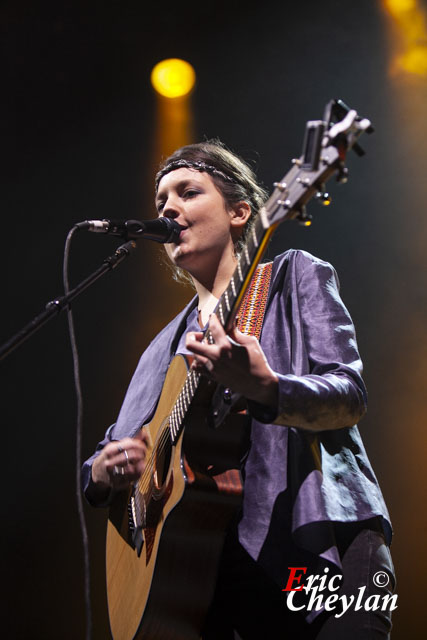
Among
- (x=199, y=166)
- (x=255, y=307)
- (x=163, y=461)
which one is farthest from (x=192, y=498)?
(x=199, y=166)

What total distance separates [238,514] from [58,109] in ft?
10.7

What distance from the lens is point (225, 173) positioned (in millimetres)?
2482

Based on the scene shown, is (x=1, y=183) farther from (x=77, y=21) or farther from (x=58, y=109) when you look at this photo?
(x=77, y=21)

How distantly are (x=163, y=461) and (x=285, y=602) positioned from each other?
58 centimetres

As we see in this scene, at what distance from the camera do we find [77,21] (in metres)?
3.99

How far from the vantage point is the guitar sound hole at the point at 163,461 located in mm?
1837

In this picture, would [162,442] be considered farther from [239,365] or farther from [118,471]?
[239,365]

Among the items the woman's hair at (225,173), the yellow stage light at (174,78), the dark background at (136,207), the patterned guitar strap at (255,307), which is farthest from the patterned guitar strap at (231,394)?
the yellow stage light at (174,78)

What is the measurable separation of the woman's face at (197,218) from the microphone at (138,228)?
0.05m

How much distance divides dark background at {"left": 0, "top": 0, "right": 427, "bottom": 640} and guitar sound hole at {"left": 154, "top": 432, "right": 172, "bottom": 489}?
1.63 m

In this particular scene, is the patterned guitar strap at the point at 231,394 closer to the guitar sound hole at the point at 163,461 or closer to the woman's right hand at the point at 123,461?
the guitar sound hole at the point at 163,461

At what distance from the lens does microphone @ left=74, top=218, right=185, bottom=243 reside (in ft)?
6.73

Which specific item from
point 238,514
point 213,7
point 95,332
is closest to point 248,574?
point 238,514

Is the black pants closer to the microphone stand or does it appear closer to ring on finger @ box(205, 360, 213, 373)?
ring on finger @ box(205, 360, 213, 373)
